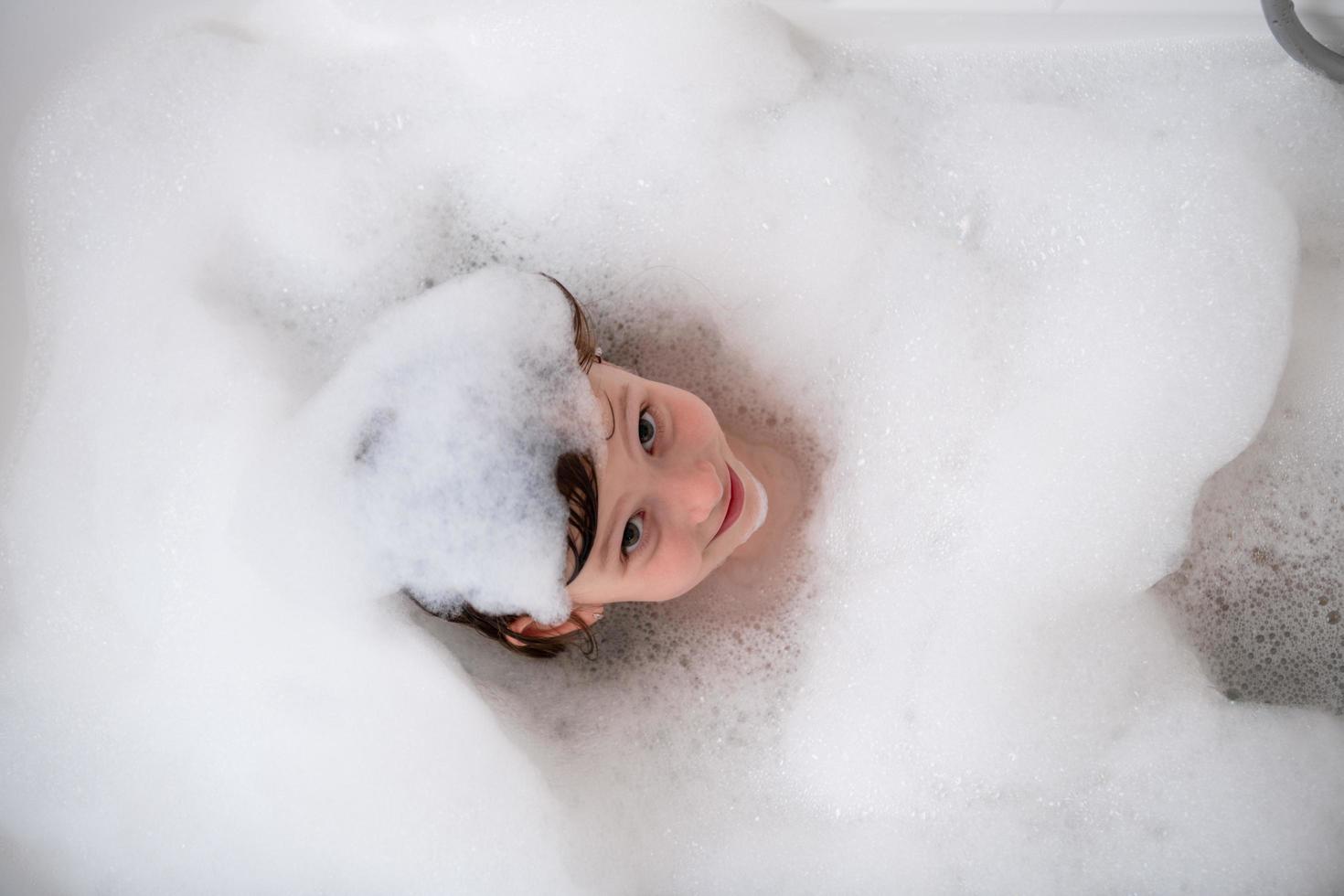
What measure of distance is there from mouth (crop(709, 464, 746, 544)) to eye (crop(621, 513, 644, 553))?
10 centimetres

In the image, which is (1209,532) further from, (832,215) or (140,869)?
(140,869)

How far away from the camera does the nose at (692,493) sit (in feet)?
2.25

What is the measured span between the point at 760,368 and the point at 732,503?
190 millimetres

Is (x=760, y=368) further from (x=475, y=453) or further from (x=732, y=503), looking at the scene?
(x=475, y=453)

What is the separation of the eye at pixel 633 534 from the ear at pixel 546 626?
2.9 inches

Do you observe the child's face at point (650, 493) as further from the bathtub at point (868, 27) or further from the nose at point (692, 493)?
the bathtub at point (868, 27)

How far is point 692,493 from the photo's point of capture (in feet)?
2.25

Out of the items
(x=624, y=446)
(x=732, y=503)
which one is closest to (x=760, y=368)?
(x=732, y=503)

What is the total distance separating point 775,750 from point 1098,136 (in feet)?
2.31

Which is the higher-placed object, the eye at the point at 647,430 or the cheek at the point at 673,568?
the eye at the point at 647,430

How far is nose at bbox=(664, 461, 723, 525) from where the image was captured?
27.0 inches

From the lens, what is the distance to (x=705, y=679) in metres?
0.94

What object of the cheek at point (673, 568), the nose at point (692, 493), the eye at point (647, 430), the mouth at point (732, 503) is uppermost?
the eye at point (647, 430)

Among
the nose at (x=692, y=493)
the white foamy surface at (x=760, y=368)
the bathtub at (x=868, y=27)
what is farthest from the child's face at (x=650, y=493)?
the bathtub at (x=868, y=27)
